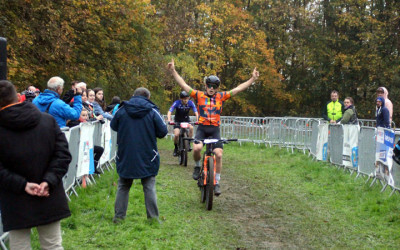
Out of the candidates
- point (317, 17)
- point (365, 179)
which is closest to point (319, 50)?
point (317, 17)

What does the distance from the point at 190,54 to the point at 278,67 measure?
7.82 meters

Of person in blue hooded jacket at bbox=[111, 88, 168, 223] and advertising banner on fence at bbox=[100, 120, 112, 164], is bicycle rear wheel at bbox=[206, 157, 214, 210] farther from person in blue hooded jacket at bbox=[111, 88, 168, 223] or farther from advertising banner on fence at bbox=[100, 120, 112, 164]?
advertising banner on fence at bbox=[100, 120, 112, 164]

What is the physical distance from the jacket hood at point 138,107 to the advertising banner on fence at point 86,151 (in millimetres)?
2290

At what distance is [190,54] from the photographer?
40.8m

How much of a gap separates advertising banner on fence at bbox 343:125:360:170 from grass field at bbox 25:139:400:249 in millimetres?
335

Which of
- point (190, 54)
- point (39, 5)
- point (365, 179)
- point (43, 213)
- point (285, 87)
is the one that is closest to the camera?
point (43, 213)

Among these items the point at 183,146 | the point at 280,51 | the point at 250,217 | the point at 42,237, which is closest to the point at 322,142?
the point at 183,146

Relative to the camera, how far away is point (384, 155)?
9852 millimetres

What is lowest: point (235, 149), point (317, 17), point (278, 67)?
point (235, 149)

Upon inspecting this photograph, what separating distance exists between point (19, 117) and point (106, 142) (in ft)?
29.2

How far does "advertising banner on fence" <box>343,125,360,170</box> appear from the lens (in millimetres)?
11883

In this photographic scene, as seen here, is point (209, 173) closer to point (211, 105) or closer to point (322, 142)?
point (211, 105)

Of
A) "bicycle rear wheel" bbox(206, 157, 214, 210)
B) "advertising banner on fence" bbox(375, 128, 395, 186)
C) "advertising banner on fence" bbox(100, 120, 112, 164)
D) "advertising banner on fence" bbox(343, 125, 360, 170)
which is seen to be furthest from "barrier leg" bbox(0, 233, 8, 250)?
"advertising banner on fence" bbox(343, 125, 360, 170)

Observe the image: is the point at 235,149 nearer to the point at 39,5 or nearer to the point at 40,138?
the point at 39,5
